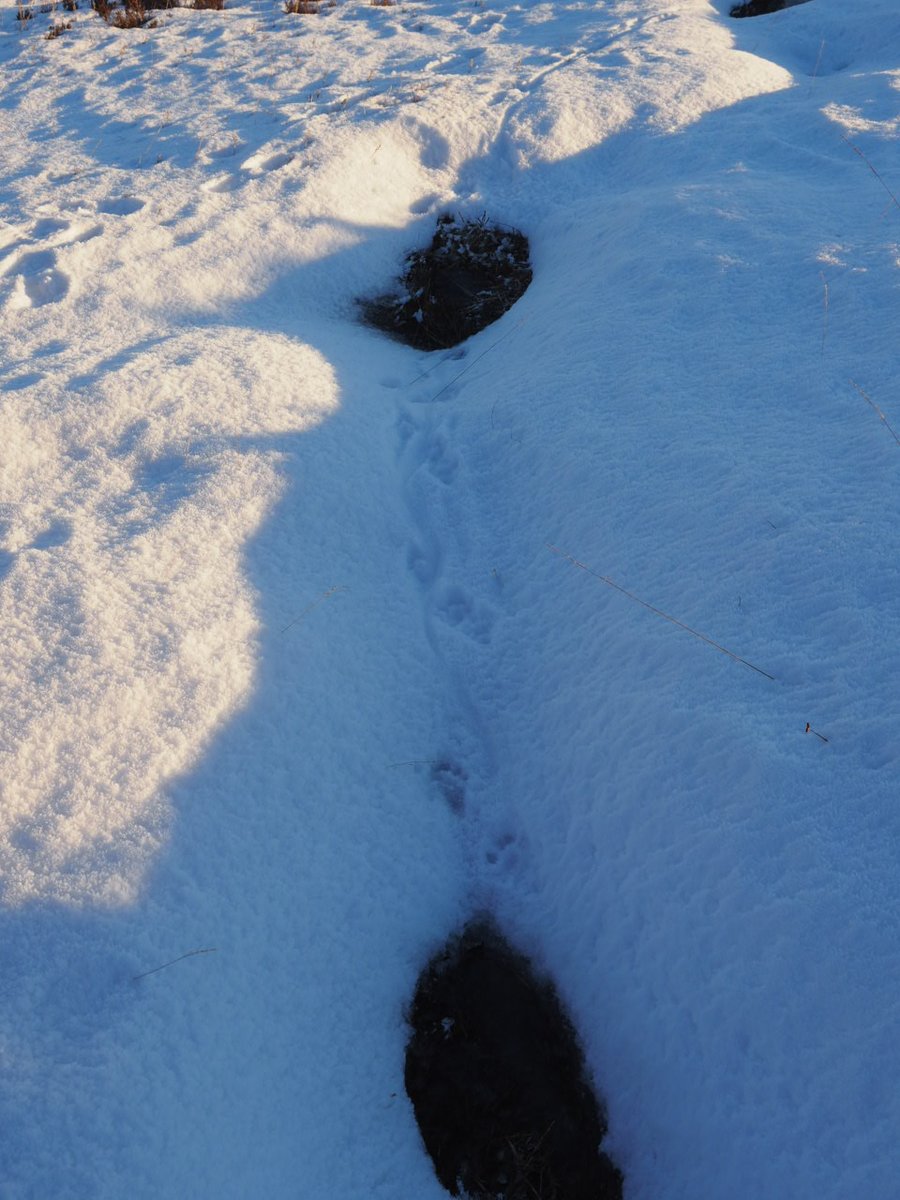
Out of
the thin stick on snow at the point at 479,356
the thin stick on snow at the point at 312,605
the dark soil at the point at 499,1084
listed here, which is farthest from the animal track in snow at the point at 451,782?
the thin stick on snow at the point at 479,356

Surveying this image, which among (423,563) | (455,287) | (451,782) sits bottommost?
(451,782)

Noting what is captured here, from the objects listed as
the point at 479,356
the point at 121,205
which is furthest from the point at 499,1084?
the point at 121,205

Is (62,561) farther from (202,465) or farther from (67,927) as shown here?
(67,927)

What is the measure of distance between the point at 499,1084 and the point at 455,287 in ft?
14.1

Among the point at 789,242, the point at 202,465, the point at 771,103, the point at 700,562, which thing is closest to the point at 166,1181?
the point at 700,562

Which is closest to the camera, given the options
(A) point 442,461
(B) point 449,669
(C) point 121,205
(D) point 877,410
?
(D) point 877,410

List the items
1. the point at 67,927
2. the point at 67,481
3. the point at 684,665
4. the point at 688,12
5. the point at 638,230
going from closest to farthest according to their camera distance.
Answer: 1. the point at 67,927
2. the point at 684,665
3. the point at 67,481
4. the point at 638,230
5. the point at 688,12

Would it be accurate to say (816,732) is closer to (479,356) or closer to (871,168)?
(479,356)

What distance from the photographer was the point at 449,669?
300 cm

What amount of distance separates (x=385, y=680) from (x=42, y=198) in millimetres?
4841

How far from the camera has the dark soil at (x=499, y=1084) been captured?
6.50 feet

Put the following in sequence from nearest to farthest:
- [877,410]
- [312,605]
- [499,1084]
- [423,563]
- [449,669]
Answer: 1. [499,1084]
2. [877,410]
3. [449,669]
4. [312,605]
5. [423,563]

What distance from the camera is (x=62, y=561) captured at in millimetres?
3080

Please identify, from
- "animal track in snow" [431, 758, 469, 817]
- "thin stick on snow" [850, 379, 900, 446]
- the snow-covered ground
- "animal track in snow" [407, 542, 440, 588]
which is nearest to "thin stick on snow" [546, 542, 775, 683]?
A: the snow-covered ground
